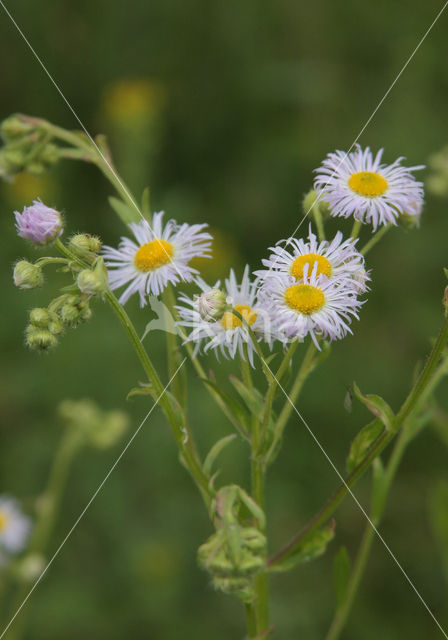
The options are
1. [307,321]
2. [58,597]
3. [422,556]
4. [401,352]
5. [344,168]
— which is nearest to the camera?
[307,321]

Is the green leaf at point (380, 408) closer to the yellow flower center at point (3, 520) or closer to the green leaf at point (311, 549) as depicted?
the green leaf at point (311, 549)

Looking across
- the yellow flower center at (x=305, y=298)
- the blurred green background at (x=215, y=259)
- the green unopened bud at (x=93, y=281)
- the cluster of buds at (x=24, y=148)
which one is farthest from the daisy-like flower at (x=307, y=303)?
the blurred green background at (x=215, y=259)

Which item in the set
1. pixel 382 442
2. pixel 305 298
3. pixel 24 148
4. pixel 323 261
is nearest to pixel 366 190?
pixel 323 261

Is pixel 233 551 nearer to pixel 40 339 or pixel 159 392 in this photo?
pixel 159 392

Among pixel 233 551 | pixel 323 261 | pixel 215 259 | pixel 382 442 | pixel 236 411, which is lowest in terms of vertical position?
pixel 233 551

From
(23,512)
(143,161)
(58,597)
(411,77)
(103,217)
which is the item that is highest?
(411,77)

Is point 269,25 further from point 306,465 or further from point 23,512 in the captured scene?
point 23,512

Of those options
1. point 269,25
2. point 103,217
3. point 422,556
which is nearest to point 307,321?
point 422,556
